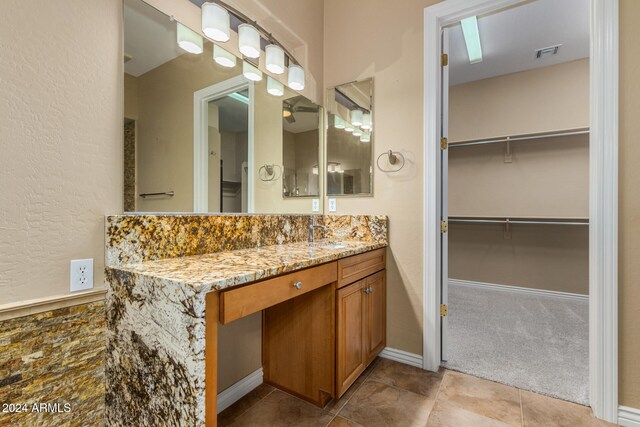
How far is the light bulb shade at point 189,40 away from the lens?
1412 mm

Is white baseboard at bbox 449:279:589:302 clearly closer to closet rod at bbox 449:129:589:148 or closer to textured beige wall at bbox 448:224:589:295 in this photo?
textured beige wall at bbox 448:224:589:295

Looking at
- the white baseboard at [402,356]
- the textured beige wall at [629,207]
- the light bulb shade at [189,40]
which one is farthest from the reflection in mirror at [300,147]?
the textured beige wall at [629,207]

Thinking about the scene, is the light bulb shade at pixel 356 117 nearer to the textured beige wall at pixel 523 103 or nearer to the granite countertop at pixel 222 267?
the granite countertop at pixel 222 267

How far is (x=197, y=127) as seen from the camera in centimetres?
150

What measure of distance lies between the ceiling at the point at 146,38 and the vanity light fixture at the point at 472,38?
2258mm

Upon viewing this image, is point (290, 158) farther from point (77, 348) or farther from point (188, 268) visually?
point (77, 348)

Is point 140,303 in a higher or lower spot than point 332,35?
lower

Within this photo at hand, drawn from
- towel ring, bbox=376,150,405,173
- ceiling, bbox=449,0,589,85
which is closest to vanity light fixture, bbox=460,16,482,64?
ceiling, bbox=449,0,589,85

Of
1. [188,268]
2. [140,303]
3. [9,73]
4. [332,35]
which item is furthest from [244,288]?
[332,35]

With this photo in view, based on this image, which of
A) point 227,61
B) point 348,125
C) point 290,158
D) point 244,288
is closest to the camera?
point 244,288

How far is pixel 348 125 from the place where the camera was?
2352 millimetres

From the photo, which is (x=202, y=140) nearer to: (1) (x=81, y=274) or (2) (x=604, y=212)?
(1) (x=81, y=274)

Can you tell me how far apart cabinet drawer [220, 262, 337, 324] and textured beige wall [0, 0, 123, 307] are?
0.58m

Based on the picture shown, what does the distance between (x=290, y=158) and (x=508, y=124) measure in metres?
3.09
